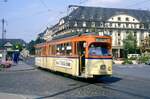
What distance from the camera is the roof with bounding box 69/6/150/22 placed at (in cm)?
12094

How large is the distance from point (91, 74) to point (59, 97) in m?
6.70

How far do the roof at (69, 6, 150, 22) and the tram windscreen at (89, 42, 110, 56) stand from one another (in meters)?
94.6

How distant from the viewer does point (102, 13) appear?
124 meters

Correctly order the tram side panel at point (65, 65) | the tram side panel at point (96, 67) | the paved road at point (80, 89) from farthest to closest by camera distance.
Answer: the tram side panel at point (65, 65) < the tram side panel at point (96, 67) < the paved road at point (80, 89)

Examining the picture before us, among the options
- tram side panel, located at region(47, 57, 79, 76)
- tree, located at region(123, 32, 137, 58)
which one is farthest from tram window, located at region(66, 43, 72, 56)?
tree, located at region(123, 32, 137, 58)

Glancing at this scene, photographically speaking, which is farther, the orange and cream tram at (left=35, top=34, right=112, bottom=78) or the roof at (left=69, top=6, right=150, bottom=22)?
the roof at (left=69, top=6, right=150, bottom=22)

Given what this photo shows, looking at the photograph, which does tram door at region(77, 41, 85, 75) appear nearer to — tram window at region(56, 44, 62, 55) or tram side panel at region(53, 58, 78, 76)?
tram side panel at region(53, 58, 78, 76)

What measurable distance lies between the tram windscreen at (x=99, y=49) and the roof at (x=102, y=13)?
311ft

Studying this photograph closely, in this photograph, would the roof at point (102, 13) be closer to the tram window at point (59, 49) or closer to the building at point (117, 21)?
the building at point (117, 21)

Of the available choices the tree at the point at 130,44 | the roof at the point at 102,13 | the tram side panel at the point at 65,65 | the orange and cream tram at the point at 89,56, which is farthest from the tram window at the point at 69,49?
the roof at the point at 102,13

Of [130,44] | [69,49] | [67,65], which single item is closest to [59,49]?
[67,65]

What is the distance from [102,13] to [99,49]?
4048 inches

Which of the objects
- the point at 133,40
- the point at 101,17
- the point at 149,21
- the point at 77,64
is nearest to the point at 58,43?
the point at 77,64

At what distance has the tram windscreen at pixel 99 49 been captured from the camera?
22.0 meters
